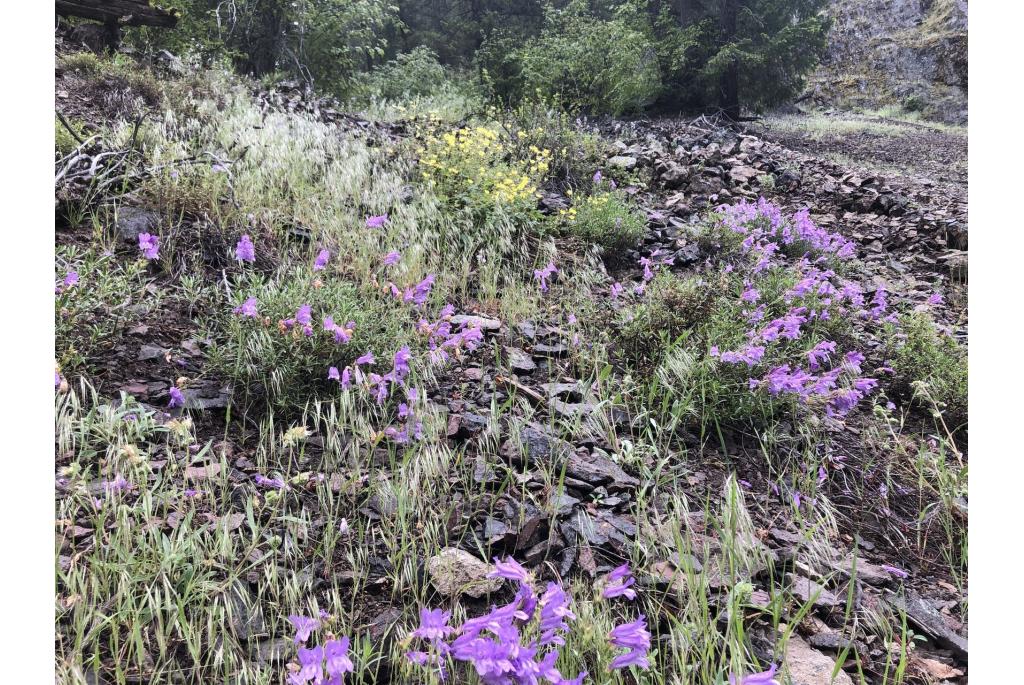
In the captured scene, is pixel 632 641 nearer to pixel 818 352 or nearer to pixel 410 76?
pixel 818 352

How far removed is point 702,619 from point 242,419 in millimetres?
1755

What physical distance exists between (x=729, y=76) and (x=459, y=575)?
41.5ft

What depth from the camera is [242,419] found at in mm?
2176

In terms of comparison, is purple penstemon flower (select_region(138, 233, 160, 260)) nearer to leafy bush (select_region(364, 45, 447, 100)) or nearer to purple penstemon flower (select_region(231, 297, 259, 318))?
purple penstemon flower (select_region(231, 297, 259, 318))

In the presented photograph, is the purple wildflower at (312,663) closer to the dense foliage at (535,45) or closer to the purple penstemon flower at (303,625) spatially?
the purple penstemon flower at (303,625)

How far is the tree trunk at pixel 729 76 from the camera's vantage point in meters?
11.4

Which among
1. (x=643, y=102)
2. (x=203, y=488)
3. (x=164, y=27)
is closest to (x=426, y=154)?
(x=203, y=488)

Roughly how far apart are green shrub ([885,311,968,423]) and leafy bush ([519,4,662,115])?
6651 millimetres

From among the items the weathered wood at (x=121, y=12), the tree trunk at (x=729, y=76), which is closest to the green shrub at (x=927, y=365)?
the weathered wood at (x=121, y=12)

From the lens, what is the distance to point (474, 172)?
4.65 metres

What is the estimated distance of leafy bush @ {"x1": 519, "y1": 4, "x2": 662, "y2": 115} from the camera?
8.70 metres

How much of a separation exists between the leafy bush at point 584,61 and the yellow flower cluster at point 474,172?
4095mm

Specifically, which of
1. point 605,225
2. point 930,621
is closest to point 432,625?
point 930,621

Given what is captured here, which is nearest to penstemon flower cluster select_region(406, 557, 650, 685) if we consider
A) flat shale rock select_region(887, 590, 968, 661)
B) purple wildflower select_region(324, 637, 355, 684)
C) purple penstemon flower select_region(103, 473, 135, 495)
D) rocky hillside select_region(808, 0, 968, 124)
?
purple wildflower select_region(324, 637, 355, 684)
